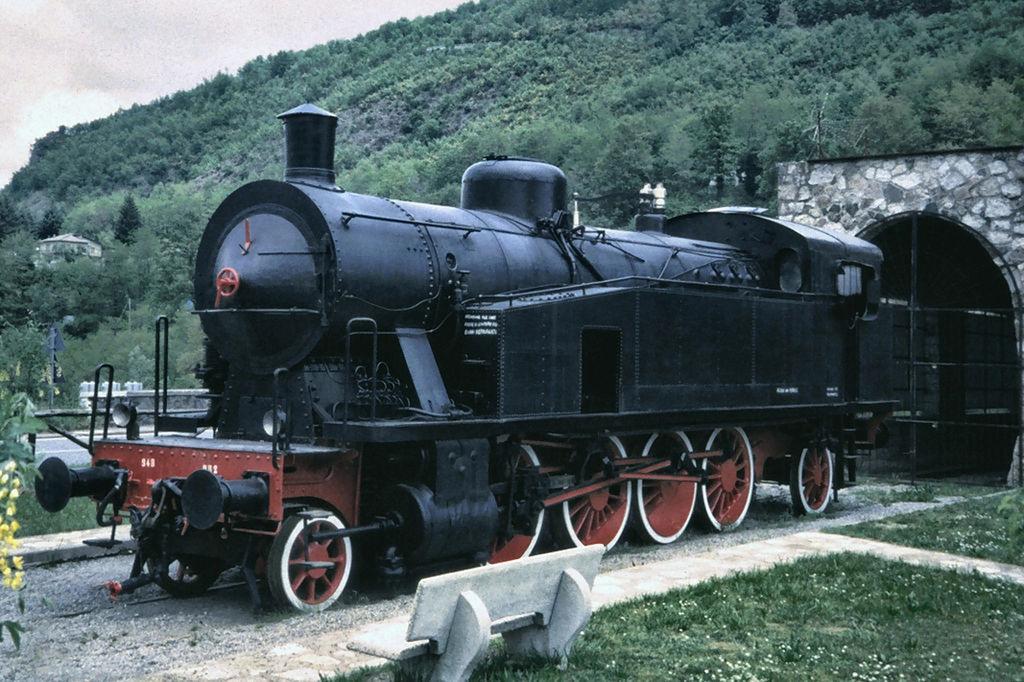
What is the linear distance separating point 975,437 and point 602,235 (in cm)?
1289

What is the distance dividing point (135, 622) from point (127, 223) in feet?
250

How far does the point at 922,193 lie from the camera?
16281 millimetres

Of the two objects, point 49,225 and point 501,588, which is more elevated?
point 49,225

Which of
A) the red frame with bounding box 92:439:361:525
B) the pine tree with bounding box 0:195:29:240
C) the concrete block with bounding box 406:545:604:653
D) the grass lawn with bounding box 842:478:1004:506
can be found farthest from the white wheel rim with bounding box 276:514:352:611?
the pine tree with bounding box 0:195:29:240

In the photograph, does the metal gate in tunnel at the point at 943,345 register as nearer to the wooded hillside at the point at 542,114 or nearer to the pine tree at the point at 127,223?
the wooded hillside at the point at 542,114

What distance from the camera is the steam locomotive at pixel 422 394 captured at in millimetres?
7883

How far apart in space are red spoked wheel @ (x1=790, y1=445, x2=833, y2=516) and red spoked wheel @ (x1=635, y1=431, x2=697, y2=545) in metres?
2.33

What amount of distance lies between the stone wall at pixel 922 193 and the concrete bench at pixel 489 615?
1199 cm

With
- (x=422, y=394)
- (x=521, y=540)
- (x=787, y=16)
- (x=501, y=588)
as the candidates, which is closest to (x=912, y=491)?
(x=521, y=540)

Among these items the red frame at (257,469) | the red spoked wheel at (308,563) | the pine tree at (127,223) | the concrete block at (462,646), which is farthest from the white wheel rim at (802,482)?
the pine tree at (127,223)

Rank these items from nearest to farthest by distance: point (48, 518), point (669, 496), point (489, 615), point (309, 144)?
point (489, 615), point (309, 144), point (48, 518), point (669, 496)

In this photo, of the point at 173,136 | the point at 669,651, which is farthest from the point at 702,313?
the point at 173,136

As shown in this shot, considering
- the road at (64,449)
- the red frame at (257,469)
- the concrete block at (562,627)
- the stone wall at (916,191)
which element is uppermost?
the stone wall at (916,191)

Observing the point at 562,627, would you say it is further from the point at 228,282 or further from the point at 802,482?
the point at 802,482
